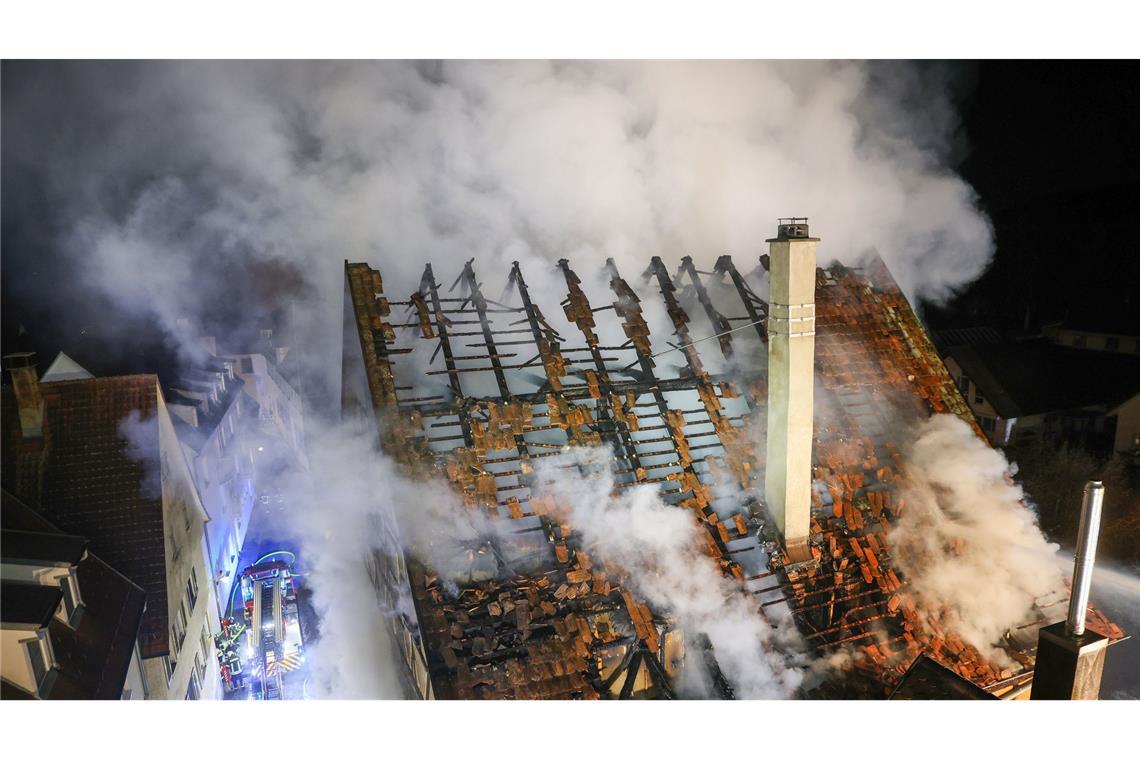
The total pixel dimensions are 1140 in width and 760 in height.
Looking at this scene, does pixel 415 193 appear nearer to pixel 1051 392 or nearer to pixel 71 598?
pixel 71 598

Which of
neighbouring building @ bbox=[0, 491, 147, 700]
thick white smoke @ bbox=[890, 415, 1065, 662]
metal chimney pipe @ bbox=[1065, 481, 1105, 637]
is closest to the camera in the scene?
metal chimney pipe @ bbox=[1065, 481, 1105, 637]

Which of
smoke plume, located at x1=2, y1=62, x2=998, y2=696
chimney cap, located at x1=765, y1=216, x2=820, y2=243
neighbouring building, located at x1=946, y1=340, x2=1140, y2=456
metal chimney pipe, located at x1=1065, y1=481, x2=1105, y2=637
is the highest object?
smoke plume, located at x1=2, y1=62, x2=998, y2=696

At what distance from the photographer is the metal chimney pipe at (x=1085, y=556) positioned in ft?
9.56

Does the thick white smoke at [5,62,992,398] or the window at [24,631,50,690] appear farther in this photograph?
the thick white smoke at [5,62,992,398]

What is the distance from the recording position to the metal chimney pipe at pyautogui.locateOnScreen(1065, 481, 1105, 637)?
291 cm

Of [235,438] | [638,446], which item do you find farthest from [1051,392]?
[235,438]

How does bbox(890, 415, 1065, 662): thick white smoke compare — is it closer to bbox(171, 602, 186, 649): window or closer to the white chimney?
the white chimney

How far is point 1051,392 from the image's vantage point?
6199 mm

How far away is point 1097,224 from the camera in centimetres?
486

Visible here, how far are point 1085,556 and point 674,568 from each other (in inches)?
73.7

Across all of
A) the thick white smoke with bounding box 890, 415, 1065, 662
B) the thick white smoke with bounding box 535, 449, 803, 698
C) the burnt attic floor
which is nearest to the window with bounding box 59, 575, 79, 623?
the burnt attic floor

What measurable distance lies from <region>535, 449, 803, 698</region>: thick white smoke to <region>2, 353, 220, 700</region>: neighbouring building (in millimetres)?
2187

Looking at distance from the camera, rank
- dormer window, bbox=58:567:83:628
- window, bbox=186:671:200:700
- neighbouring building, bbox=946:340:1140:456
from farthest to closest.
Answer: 1. neighbouring building, bbox=946:340:1140:456
2. window, bbox=186:671:200:700
3. dormer window, bbox=58:567:83:628

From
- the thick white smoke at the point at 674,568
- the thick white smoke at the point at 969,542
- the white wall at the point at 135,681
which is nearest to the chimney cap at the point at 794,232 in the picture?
the thick white smoke at the point at 674,568
